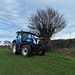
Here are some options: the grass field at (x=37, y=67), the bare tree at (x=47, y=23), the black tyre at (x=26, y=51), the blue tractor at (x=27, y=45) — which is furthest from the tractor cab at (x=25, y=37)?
the bare tree at (x=47, y=23)

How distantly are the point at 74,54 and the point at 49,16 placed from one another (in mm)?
13184

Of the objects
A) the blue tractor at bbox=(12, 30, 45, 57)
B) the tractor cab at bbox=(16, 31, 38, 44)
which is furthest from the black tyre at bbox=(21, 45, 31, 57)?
the tractor cab at bbox=(16, 31, 38, 44)

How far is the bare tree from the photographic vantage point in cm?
2003

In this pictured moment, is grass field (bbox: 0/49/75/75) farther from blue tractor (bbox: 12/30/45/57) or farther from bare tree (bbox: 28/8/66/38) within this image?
bare tree (bbox: 28/8/66/38)

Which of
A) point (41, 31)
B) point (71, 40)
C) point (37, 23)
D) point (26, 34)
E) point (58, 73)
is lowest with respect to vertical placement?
point (58, 73)

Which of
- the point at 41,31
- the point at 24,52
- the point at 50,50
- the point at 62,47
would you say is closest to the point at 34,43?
the point at 24,52

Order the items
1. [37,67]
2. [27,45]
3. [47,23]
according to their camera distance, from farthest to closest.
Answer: [47,23]
[27,45]
[37,67]

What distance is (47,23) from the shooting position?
2044cm

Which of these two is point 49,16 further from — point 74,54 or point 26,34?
point 74,54

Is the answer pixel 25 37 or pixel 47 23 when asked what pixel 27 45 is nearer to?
pixel 25 37

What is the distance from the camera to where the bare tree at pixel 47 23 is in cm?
2003

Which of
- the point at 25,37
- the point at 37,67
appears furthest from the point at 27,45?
the point at 37,67

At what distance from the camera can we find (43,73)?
13.0 ft

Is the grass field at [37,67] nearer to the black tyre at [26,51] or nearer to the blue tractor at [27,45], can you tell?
the black tyre at [26,51]
